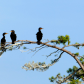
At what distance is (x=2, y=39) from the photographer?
9992 millimetres

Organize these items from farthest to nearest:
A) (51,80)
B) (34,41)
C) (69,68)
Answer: (69,68) → (51,80) → (34,41)

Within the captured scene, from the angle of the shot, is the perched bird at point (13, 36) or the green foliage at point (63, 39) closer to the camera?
the green foliage at point (63, 39)

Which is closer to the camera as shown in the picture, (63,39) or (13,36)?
(63,39)


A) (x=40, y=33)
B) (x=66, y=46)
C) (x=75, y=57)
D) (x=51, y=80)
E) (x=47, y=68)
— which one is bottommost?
(x=51, y=80)

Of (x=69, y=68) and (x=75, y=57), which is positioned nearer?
(x=75, y=57)

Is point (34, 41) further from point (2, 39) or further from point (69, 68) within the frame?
point (69, 68)

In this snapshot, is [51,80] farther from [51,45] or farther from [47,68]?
[51,45]

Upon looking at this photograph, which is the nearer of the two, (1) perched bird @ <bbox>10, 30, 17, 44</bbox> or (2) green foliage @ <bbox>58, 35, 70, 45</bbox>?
(2) green foliage @ <bbox>58, 35, 70, 45</bbox>

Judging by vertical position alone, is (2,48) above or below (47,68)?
above

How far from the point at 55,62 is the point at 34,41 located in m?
1.94

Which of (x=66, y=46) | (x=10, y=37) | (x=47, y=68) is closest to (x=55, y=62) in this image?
(x=47, y=68)

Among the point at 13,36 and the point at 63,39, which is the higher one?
the point at 13,36

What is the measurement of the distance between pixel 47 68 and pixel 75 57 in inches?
66.4

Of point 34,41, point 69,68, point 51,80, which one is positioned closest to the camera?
point 34,41
